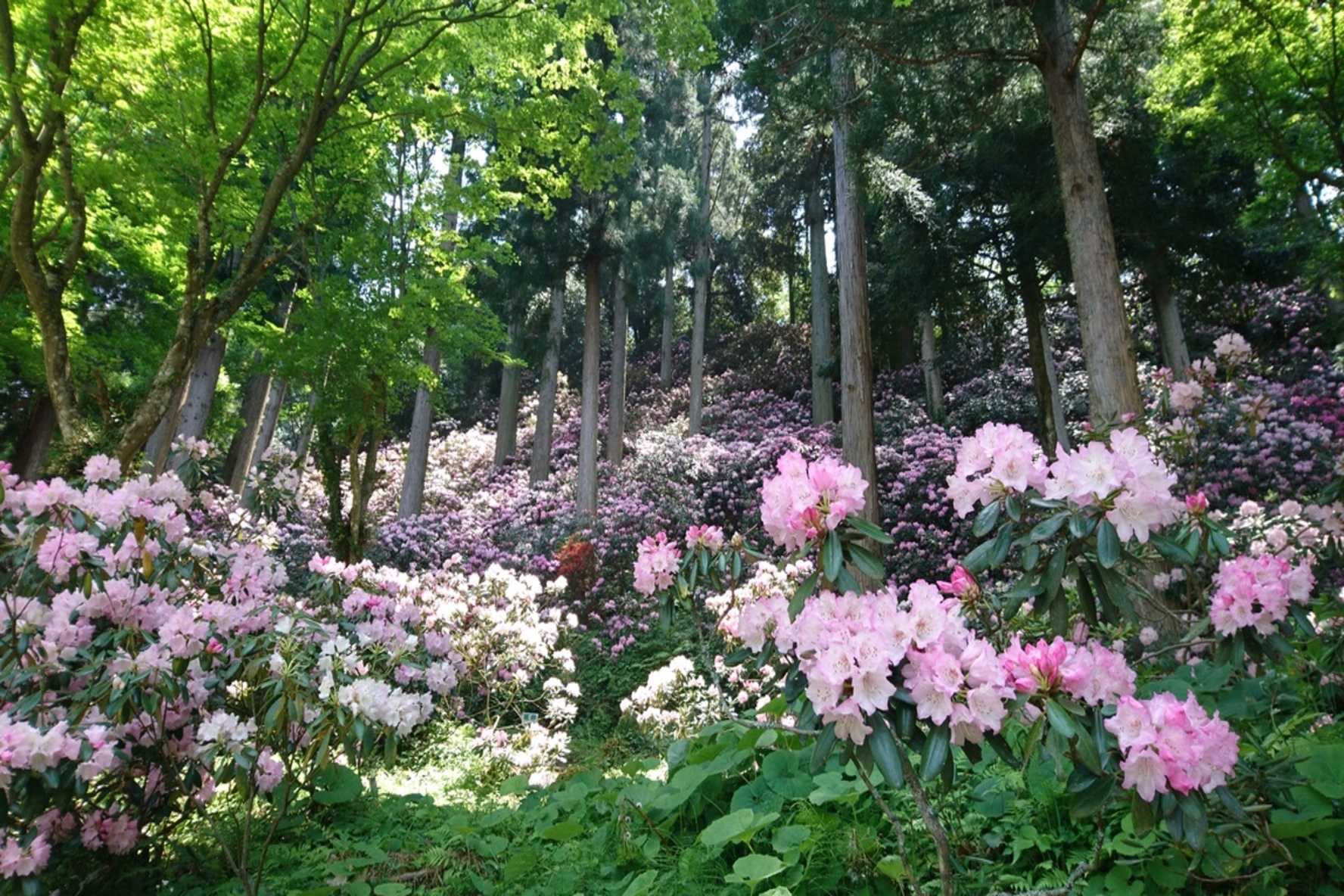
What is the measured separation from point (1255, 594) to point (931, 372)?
35.6 ft

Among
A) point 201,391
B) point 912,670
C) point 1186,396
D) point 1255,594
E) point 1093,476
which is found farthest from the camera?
point 201,391

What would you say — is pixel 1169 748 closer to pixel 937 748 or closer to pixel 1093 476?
pixel 937 748

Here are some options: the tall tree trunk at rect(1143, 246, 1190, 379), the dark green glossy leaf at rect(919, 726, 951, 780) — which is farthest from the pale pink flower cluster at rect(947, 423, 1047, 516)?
the tall tree trunk at rect(1143, 246, 1190, 379)

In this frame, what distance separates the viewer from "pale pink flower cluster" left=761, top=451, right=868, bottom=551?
5.32 ft

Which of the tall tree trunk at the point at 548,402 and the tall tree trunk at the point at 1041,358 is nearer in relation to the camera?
the tall tree trunk at the point at 1041,358

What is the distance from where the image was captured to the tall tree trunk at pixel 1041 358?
9.37m

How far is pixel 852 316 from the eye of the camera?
8117 millimetres

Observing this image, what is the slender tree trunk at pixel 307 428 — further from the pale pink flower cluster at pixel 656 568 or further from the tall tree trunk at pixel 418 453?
the pale pink flower cluster at pixel 656 568

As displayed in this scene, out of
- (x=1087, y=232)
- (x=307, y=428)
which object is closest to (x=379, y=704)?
(x=1087, y=232)

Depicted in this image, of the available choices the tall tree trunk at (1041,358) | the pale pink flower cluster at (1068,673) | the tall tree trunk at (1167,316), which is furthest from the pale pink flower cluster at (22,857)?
the tall tree trunk at (1167,316)

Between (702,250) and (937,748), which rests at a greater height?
(702,250)

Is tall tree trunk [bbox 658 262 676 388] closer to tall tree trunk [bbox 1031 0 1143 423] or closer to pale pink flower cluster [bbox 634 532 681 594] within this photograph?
tall tree trunk [bbox 1031 0 1143 423]

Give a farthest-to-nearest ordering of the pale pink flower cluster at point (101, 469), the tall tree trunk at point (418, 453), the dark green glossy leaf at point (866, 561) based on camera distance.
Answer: the tall tree trunk at point (418, 453) < the pale pink flower cluster at point (101, 469) < the dark green glossy leaf at point (866, 561)

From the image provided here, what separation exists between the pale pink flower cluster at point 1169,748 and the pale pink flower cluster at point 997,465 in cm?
49
